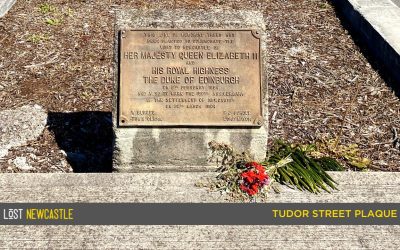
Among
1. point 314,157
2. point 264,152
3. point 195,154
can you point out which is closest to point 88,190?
point 195,154

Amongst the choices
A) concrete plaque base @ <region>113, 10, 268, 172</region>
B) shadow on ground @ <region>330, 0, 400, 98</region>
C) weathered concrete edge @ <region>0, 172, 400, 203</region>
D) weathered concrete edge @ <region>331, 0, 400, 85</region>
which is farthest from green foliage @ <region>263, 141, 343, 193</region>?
weathered concrete edge @ <region>331, 0, 400, 85</region>

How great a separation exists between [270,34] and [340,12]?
1367mm

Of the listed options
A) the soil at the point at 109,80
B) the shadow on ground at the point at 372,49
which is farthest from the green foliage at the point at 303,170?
the shadow on ground at the point at 372,49

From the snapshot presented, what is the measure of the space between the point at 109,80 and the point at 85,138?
1152 millimetres

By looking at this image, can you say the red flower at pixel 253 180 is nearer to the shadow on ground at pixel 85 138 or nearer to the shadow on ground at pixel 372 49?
the shadow on ground at pixel 85 138

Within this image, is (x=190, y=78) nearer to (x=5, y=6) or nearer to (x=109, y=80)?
(x=109, y=80)

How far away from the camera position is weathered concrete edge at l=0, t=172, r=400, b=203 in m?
3.94

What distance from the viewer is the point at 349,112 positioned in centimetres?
571

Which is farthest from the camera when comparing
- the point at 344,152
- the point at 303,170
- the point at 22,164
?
the point at 344,152

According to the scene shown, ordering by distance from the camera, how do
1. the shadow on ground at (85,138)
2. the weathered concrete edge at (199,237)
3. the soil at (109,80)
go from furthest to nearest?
the soil at (109,80)
the shadow on ground at (85,138)
the weathered concrete edge at (199,237)

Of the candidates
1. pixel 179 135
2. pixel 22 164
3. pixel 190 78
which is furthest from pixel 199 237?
pixel 22 164

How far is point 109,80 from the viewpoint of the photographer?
20.2 ft

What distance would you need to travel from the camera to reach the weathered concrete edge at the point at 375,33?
6.24 metres

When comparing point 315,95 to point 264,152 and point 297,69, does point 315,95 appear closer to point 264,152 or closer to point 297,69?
point 297,69
